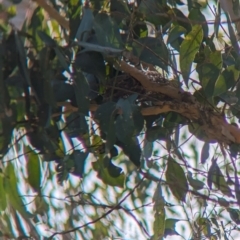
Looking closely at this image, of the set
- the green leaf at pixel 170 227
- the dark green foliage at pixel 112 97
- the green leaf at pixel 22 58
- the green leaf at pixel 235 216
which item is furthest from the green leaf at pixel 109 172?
the green leaf at pixel 22 58

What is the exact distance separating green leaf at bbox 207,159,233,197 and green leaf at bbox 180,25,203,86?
14.6 inches

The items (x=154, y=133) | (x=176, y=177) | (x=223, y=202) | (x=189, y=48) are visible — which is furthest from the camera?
(x=223, y=202)

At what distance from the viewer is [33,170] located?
1356 millimetres

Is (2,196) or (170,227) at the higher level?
(2,196)

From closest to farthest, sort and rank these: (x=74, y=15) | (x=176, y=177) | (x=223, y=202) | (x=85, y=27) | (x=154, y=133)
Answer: (x=85, y=27), (x=74, y=15), (x=154, y=133), (x=176, y=177), (x=223, y=202)

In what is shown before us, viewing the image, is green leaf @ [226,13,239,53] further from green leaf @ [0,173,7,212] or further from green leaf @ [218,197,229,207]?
green leaf @ [0,173,7,212]

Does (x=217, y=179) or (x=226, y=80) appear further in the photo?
(x=217, y=179)

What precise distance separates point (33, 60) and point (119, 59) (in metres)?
0.22

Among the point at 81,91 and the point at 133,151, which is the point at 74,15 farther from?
the point at 133,151

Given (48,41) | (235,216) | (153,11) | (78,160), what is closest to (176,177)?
(235,216)

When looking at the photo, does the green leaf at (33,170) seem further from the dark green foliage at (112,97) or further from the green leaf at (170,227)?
the green leaf at (170,227)

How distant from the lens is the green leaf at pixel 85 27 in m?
1.09

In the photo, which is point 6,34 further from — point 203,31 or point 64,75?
point 203,31

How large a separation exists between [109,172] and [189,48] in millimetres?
326
